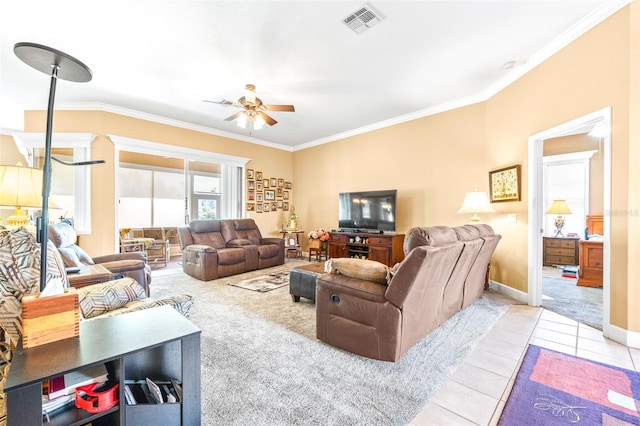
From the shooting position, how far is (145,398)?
112 cm

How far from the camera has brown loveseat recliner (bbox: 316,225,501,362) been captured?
1.87m

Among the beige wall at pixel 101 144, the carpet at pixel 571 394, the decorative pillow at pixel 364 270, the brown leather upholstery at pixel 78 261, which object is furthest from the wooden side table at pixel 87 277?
the carpet at pixel 571 394

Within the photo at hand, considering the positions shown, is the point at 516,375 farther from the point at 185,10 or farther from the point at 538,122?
the point at 185,10

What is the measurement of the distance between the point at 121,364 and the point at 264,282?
11.0 feet

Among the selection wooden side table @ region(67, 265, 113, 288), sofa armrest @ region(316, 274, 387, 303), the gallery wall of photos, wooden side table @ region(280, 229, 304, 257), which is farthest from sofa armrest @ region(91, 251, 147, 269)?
wooden side table @ region(280, 229, 304, 257)

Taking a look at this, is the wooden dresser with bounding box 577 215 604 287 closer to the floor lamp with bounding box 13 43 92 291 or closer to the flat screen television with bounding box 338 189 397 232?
the flat screen television with bounding box 338 189 397 232

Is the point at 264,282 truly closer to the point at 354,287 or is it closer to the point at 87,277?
the point at 87,277

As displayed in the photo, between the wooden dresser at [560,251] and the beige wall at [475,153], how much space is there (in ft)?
8.86

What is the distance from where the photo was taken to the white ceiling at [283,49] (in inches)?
92.1

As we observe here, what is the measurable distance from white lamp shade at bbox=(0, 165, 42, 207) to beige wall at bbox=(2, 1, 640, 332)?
245 centimetres

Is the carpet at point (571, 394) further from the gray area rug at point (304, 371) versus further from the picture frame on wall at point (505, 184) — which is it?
the picture frame on wall at point (505, 184)

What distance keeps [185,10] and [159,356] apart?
2694 mm

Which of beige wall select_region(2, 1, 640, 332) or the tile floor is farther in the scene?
beige wall select_region(2, 1, 640, 332)

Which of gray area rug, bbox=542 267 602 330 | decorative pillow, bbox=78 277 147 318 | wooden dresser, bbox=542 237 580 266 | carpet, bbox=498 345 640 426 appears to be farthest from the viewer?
wooden dresser, bbox=542 237 580 266
